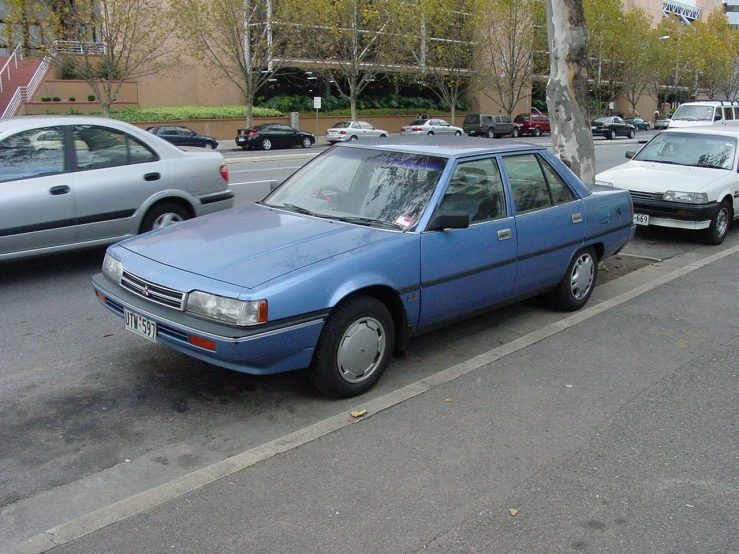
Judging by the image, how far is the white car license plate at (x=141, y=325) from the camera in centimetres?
443

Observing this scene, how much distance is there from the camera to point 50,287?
709 centimetres

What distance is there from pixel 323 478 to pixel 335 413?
0.79 meters

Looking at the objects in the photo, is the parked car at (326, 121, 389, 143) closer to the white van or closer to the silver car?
the white van

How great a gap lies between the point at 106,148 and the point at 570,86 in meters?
5.28

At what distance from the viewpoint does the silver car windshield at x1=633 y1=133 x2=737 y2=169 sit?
1077 centimetres

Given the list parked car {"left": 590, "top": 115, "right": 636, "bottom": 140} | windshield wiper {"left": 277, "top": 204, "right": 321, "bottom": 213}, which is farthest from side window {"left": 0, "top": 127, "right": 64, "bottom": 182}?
parked car {"left": 590, "top": 115, "right": 636, "bottom": 140}

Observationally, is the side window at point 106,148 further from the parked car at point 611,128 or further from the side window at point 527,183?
the parked car at point 611,128

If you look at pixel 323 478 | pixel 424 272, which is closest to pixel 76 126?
pixel 424 272

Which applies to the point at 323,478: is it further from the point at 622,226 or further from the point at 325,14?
A: the point at 325,14

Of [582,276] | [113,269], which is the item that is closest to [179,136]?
[582,276]

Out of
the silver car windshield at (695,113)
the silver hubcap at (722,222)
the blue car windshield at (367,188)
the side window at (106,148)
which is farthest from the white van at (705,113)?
the blue car windshield at (367,188)

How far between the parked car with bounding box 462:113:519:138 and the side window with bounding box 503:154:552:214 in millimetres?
41901

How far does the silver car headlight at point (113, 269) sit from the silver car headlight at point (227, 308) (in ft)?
2.80

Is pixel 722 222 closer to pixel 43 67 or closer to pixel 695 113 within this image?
pixel 695 113
